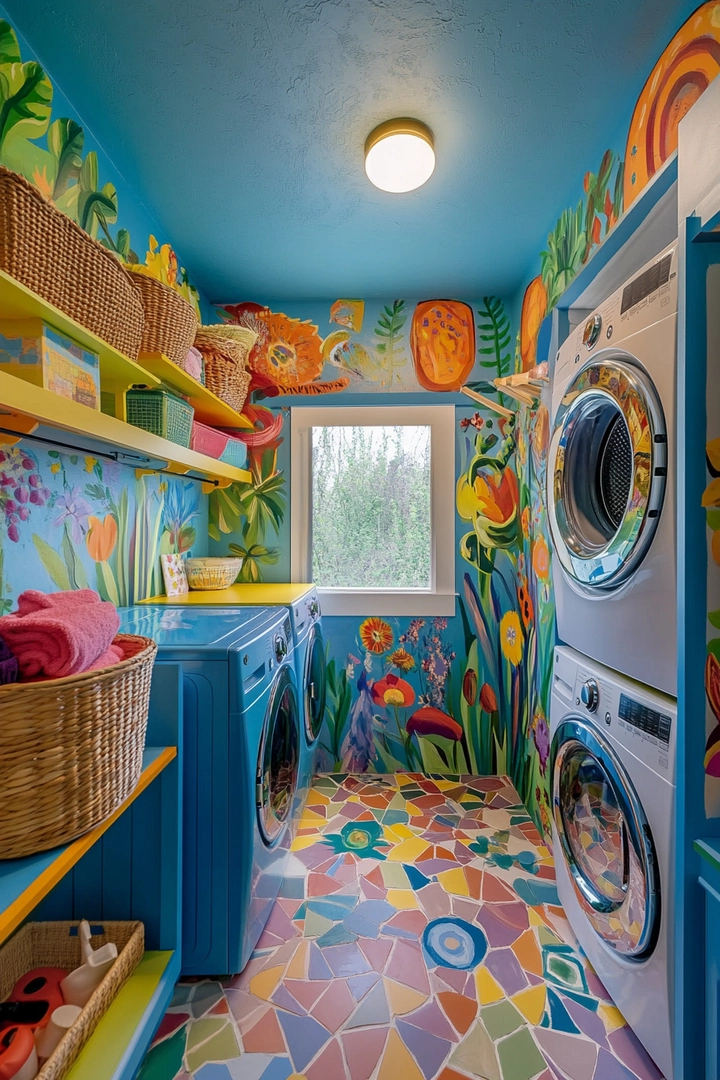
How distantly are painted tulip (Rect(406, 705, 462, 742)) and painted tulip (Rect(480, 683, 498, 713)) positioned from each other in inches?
6.9

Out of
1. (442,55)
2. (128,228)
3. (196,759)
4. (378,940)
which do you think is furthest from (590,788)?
(128,228)

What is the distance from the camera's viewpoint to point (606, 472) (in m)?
1.45

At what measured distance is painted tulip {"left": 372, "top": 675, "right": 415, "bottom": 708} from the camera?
2822mm

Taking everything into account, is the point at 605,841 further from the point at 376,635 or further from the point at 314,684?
the point at 376,635

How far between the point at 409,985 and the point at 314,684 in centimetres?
122

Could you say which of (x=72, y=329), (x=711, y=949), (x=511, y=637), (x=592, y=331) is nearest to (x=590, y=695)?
(x=711, y=949)

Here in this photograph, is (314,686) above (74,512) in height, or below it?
below

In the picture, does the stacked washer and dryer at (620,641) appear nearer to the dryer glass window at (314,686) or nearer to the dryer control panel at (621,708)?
the dryer control panel at (621,708)

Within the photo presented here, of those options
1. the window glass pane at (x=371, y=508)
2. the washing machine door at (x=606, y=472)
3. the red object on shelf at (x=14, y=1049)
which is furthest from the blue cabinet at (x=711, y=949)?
the window glass pane at (x=371, y=508)

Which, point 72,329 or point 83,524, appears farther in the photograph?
point 83,524

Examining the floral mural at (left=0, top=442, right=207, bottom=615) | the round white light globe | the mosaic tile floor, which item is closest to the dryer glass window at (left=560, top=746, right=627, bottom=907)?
the mosaic tile floor

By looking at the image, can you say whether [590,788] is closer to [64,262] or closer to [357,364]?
[64,262]

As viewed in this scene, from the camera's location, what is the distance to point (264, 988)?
1459 millimetres

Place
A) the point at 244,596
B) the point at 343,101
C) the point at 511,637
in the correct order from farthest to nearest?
the point at 511,637 → the point at 244,596 → the point at 343,101
